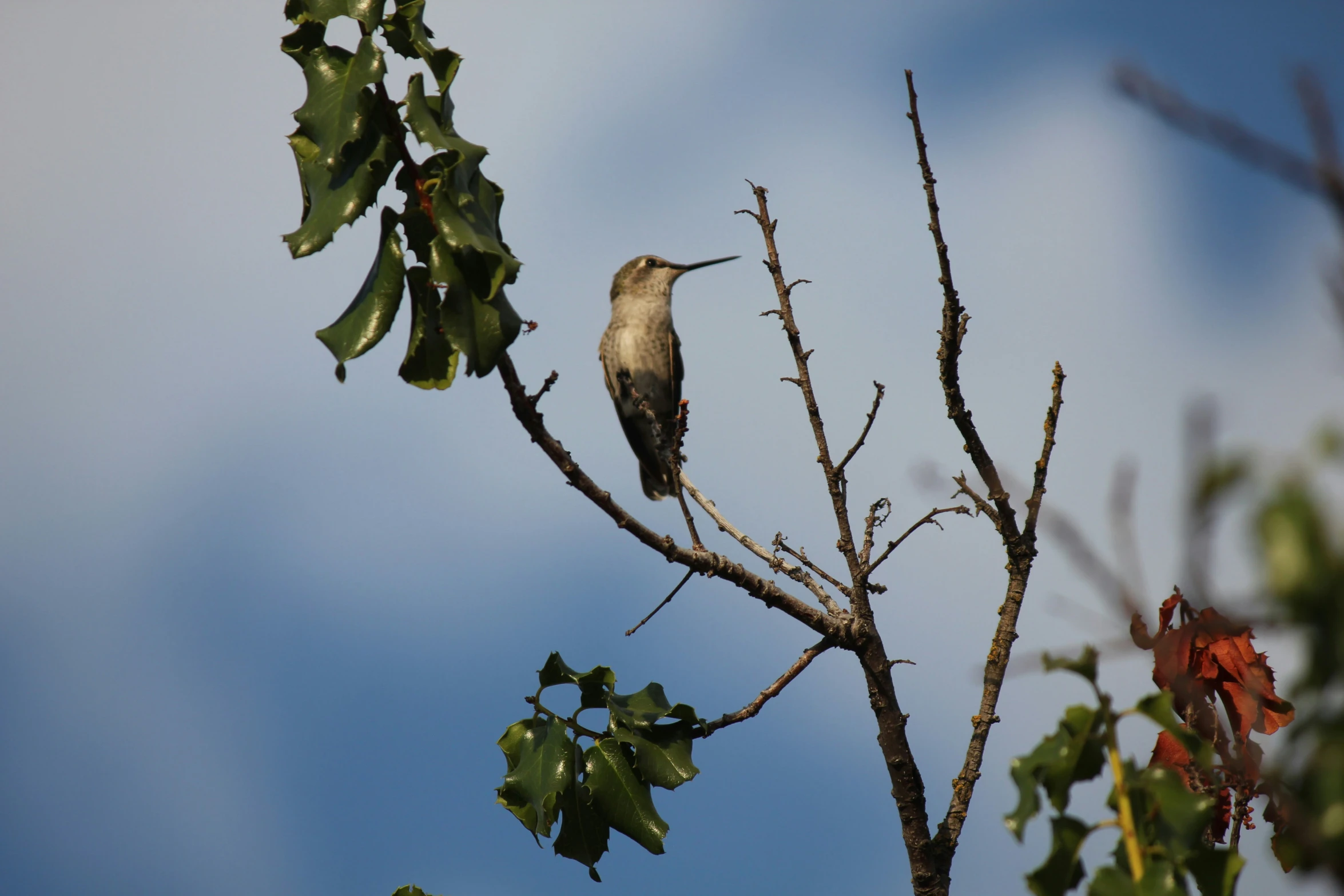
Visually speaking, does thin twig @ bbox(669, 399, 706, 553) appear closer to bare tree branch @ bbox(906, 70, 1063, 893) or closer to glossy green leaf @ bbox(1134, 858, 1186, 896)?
bare tree branch @ bbox(906, 70, 1063, 893)

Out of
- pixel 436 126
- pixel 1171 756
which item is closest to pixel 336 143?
pixel 436 126

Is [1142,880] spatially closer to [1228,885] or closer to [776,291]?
[1228,885]

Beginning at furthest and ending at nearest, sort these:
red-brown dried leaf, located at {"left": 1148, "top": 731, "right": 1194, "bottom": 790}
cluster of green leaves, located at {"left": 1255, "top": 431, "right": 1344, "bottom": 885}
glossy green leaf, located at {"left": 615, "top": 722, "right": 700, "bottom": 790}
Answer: glossy green leaf, located at {"left": 615, "top": 722, "right": 700, "bottom": 790}
red-brown dried leaf, located at {"left": 1148, "top": 731, "right": 1194, "bottom": 790}
cluster of green leaves, located at {"left": 1255, "top": 431, "right": 1344, "bottom": 885}

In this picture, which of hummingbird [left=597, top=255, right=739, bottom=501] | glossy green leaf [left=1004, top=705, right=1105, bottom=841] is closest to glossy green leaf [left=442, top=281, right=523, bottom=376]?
glossy green leaf [left=1004, top=705, right=1105, bottom=841]

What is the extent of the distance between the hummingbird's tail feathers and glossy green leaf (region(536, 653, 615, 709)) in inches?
295

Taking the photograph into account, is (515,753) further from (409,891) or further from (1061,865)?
(1061,865)

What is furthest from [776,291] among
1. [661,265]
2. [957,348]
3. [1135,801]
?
[661,265]

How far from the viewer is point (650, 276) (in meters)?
11.6

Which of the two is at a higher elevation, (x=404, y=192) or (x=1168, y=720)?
(x=404, y=192)

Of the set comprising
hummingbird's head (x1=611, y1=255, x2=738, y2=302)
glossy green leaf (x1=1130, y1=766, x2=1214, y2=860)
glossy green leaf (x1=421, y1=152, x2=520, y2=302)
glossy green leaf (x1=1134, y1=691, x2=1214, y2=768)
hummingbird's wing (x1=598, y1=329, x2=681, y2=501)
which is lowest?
glossy green leaf (x1=1130, y1=766, x2=1214, y2=860)

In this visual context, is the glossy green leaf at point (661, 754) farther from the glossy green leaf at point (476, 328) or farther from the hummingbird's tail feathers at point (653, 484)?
the hummingbird's tail feathers at point (653, 484)

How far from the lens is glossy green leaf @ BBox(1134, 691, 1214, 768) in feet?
4.83

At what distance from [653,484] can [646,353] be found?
1.40m

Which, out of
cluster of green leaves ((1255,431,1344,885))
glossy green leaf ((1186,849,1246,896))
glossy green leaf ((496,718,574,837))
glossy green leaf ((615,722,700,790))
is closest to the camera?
cluster of green leaves ((1255,431,1344,885))
